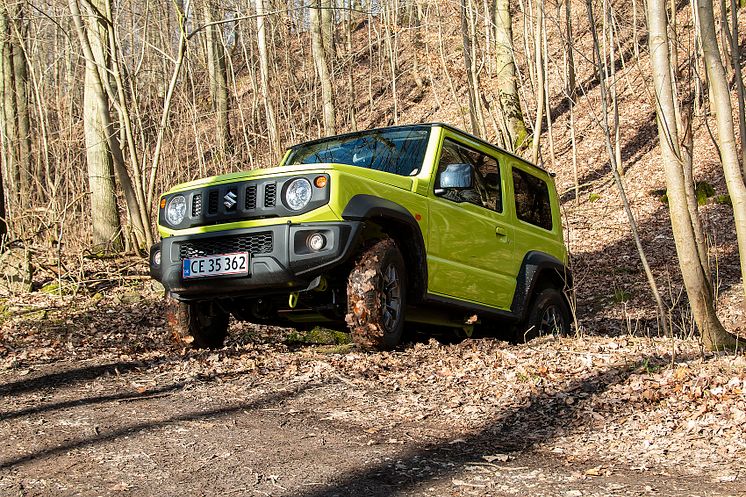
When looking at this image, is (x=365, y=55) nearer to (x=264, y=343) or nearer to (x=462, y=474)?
(x=264, y=343)

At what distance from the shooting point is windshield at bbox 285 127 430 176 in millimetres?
6379

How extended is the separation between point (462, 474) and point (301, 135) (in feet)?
43.7

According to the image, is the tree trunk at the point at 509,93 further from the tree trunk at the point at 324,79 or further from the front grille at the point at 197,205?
the front grille at the point at 197,205

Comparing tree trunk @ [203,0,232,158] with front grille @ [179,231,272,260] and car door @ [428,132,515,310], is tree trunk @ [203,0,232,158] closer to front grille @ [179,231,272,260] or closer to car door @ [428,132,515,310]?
car door @ [428,132,515,310]

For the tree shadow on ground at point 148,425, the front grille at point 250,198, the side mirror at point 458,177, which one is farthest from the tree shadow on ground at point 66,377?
the side mirror at point 458,177

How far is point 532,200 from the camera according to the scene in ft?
26.1

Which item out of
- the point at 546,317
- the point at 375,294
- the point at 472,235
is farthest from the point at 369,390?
the point at 546,317

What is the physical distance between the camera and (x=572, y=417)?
4.50 m

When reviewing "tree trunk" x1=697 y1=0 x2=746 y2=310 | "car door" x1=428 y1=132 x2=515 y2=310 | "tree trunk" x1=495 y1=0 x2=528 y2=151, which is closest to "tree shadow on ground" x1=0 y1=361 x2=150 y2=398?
"car door" x1=428 y1=132 x2=515 y2=310

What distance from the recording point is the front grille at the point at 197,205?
5.90m

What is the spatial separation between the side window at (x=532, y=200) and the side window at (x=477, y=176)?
16.1 inches

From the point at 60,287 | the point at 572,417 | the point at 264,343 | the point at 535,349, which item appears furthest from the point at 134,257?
the point at 572,417

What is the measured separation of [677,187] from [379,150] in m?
2.35

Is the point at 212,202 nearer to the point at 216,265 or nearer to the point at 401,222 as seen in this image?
the point at 216,265
